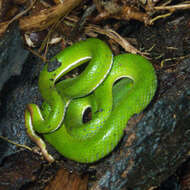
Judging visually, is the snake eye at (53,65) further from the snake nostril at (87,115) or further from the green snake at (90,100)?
the snake nostril at (87,115)

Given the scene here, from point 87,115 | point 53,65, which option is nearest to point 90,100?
point 87,115

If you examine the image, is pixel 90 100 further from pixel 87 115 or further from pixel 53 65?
pixel 53 65

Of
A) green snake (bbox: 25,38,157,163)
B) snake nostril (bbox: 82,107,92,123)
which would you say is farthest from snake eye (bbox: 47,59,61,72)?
snake nostril (bbox: 82,107,92,123)

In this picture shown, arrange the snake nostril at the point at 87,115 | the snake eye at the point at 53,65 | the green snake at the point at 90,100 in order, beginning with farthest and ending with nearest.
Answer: the snake nostril at the point at 87,115 < the snake eye at the point at 53,65 < the green snake at the point at 90,100

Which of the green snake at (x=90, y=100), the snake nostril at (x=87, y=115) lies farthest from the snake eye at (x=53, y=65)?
the snake nostril at (x=87, y=115)

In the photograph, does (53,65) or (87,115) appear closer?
(53,65)

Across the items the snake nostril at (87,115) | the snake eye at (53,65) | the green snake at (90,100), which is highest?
the snake eye at (53,65)

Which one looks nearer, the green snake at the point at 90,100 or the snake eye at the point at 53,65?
the green snake at the point at 90,100

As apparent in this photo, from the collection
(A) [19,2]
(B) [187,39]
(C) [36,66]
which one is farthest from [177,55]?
(A) [19,2]
